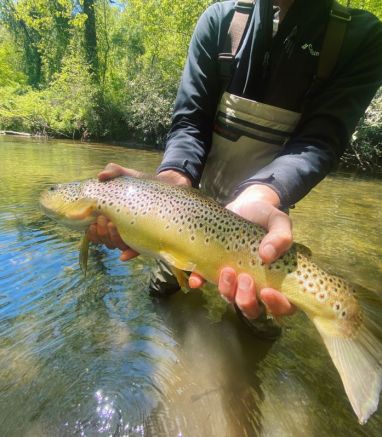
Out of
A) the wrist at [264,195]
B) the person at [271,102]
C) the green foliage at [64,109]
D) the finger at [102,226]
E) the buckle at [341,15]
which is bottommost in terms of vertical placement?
the green foliage at [64,109]

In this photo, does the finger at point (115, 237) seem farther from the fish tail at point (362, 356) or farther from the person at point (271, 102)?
the fish tail at point (362, 356)

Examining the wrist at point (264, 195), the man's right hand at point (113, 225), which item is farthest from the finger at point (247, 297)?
the man's right hand at point (113, 225)

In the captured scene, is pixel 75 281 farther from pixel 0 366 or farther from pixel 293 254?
pixel 293 254

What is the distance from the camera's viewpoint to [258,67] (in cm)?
244

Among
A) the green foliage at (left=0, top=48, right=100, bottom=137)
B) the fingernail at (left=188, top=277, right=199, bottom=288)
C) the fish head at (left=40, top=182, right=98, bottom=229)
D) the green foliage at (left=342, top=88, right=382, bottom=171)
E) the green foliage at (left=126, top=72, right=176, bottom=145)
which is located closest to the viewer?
the fingernail at (left=188, top=277, right=199, bottom=288)

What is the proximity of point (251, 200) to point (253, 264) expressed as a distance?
407 millimetres

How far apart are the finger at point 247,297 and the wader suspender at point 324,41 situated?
1416mm

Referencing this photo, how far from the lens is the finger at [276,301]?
1.61 m

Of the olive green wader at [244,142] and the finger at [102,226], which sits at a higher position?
the olive green wader at [244,142]

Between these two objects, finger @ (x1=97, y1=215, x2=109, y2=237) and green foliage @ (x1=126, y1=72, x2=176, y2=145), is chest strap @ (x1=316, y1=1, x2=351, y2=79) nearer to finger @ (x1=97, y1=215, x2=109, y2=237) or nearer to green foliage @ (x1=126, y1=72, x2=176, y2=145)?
finger @ (x1=97, y1=215, x2=109, y2=237)

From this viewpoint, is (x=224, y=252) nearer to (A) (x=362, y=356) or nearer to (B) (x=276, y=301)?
(B) (x=276, y=301)

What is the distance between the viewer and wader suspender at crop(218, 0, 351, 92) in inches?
88.7

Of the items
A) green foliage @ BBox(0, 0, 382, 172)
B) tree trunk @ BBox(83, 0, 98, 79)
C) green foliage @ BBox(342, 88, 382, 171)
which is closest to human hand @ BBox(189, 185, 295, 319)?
green foliage @ BBox(342, 88, 382, 171)

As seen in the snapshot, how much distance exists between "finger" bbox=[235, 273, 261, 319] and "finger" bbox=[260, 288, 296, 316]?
0.04 m
